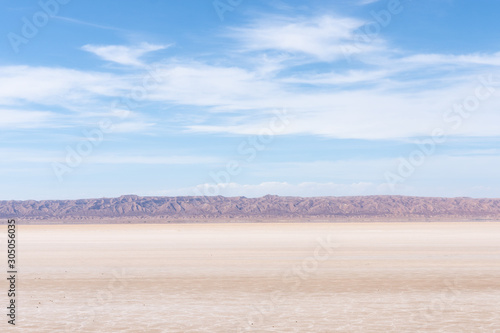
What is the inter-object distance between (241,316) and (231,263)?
11.9 meters

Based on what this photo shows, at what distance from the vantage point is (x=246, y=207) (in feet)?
575

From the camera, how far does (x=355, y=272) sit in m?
20.2

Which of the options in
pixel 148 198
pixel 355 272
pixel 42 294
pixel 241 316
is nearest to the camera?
pixel 241 316

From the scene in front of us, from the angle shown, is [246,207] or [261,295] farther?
[246,207]

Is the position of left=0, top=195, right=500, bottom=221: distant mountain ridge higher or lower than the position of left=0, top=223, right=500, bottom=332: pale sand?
higher

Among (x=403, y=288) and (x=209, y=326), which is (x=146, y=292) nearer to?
(x=209, y=326)

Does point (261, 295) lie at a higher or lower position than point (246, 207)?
lower

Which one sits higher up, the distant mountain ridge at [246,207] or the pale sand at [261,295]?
the distant mountain ridge at [246,207]

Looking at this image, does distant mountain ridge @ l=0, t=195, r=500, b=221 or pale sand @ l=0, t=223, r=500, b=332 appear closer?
pale sand @ l=0, t=223, r=500, b=332

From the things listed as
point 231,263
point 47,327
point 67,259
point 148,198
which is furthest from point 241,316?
point 148,198

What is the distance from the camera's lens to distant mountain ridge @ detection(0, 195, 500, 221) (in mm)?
161500

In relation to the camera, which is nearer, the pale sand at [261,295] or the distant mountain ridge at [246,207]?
the pale sand at [261,295]

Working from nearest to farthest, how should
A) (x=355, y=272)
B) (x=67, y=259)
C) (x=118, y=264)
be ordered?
(x=355, y=272) < (x=118, y=264) < (x=67, y=259)

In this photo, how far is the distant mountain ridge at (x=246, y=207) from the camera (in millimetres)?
161500
